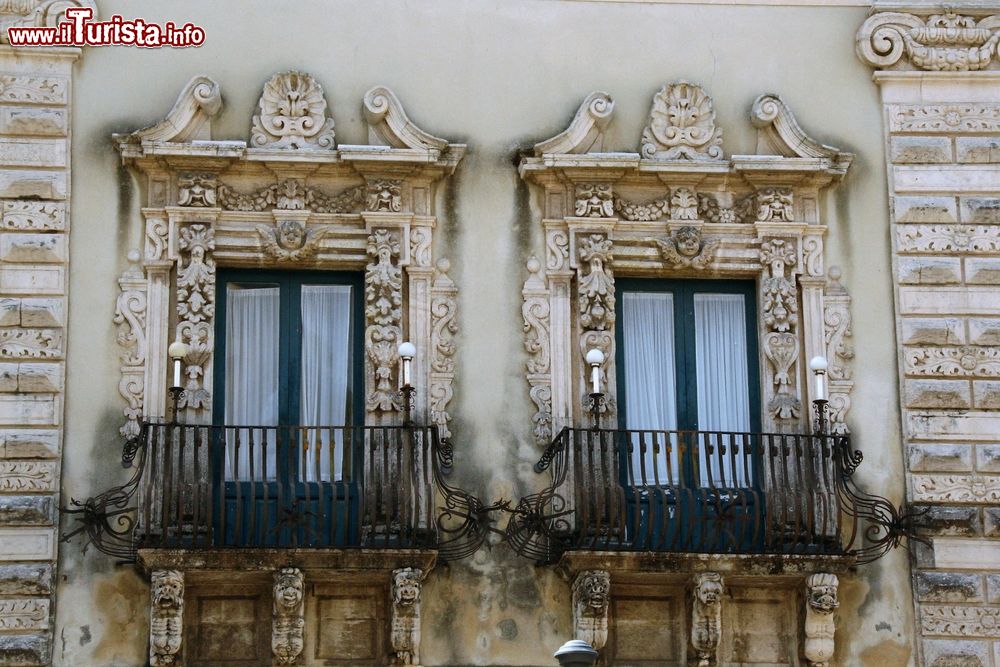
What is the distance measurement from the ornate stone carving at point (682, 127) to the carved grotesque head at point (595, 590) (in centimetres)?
370

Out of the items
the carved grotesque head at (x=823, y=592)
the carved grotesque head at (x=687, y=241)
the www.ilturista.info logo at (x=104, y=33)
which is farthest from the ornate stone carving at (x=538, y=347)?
the www.ilturista.info logo at (x=104, y=33)

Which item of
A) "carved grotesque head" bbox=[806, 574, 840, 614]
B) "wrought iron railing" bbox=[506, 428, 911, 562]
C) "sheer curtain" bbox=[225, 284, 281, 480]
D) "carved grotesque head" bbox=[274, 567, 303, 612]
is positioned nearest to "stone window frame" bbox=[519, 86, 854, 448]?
"wrought iron railing" bbox=[506, 428, 911, 562]

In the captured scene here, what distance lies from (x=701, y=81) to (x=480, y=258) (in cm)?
247

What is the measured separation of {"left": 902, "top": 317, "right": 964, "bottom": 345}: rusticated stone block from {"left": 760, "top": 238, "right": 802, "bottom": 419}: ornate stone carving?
3.00 feet

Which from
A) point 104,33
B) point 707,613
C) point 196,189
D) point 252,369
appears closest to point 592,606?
point 707,613

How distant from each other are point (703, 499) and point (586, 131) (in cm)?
325

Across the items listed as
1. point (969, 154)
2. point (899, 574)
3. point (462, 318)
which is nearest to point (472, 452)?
point (462, 318)

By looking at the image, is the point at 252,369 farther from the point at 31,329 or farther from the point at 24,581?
the point at 24,581

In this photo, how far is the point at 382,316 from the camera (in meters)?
18.5

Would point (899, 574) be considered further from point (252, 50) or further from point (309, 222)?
point (252, 50)

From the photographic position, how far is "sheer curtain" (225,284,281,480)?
722 inches

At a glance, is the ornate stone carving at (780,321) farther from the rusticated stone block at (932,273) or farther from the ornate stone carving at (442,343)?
the ornate stone carving at (442,343)

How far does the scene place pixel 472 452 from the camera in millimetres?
18297

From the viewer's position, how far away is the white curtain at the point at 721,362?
18.9 metres
